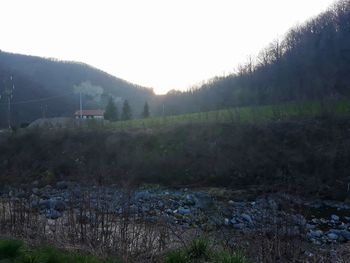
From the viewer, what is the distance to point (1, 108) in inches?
3049

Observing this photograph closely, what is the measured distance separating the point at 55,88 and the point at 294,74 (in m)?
66.7

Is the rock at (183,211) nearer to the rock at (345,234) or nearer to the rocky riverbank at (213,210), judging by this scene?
the rocky riverbank at (213,210)

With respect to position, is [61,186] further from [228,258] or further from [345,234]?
[228,258]

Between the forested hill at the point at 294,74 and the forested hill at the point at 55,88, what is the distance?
28176 mm

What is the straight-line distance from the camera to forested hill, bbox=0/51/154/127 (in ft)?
279

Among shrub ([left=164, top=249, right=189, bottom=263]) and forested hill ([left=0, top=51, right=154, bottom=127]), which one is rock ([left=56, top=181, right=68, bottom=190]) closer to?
shrub ([left=164, top=249, right=189, bottom=263])

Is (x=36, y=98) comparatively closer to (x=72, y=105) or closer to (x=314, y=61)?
(x=72, y=105)

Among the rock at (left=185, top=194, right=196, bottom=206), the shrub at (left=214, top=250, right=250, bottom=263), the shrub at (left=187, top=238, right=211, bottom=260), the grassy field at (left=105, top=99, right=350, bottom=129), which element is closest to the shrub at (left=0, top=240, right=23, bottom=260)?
the shrub at (left=187, top=238, right=211, bottom=260)

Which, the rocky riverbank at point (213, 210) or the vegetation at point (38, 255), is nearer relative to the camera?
the vegetation at point (38, 255)

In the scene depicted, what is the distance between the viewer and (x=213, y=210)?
17.6 m

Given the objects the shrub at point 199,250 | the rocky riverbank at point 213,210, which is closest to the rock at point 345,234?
the rocky riverbank at point 213,210

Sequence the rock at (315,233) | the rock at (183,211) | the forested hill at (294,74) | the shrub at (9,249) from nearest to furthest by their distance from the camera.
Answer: the shrub at (9,249), the rock at (315,233), the rock at (183,211), the forested hill at (294,74)

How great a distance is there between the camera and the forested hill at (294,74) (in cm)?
4519

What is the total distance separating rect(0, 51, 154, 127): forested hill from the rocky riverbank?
6240cm
